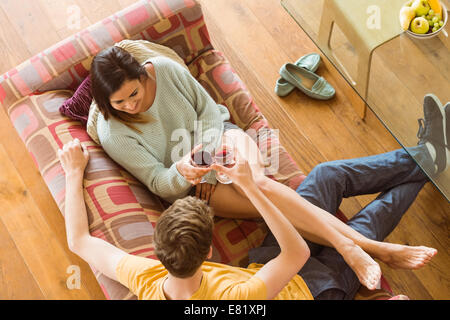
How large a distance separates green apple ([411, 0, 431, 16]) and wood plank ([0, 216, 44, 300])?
6.36 feet

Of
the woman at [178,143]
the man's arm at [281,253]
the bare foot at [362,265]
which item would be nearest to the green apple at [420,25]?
the woman at [178,143]

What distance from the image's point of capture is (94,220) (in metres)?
1.56

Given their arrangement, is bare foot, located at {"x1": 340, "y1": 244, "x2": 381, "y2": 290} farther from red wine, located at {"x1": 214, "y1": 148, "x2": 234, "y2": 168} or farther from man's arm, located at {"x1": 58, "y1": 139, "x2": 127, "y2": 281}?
man's arm, located at {"x1": 58, "y1": 139, "x2": 127, "y2": 281}

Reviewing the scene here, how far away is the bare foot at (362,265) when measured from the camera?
151cm

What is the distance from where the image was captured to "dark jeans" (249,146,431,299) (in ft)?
5.17

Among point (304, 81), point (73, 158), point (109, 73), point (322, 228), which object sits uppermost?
point (109, 73)

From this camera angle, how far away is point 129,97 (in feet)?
5.15

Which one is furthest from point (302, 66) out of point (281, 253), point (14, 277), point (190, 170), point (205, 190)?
point (14, 277)

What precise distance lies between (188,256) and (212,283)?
0.64 ft

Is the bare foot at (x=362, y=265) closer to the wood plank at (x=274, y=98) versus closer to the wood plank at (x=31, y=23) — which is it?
the wood plank at (x=274, y=98)

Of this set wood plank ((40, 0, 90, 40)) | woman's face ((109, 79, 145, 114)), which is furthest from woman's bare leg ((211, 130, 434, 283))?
wood plank ((40, 0, 90, 40))

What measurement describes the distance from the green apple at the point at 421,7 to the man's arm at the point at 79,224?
1.44 m

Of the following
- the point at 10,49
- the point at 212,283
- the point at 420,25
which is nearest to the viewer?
the point at 212,283

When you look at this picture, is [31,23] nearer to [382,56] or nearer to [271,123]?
[271,123]
